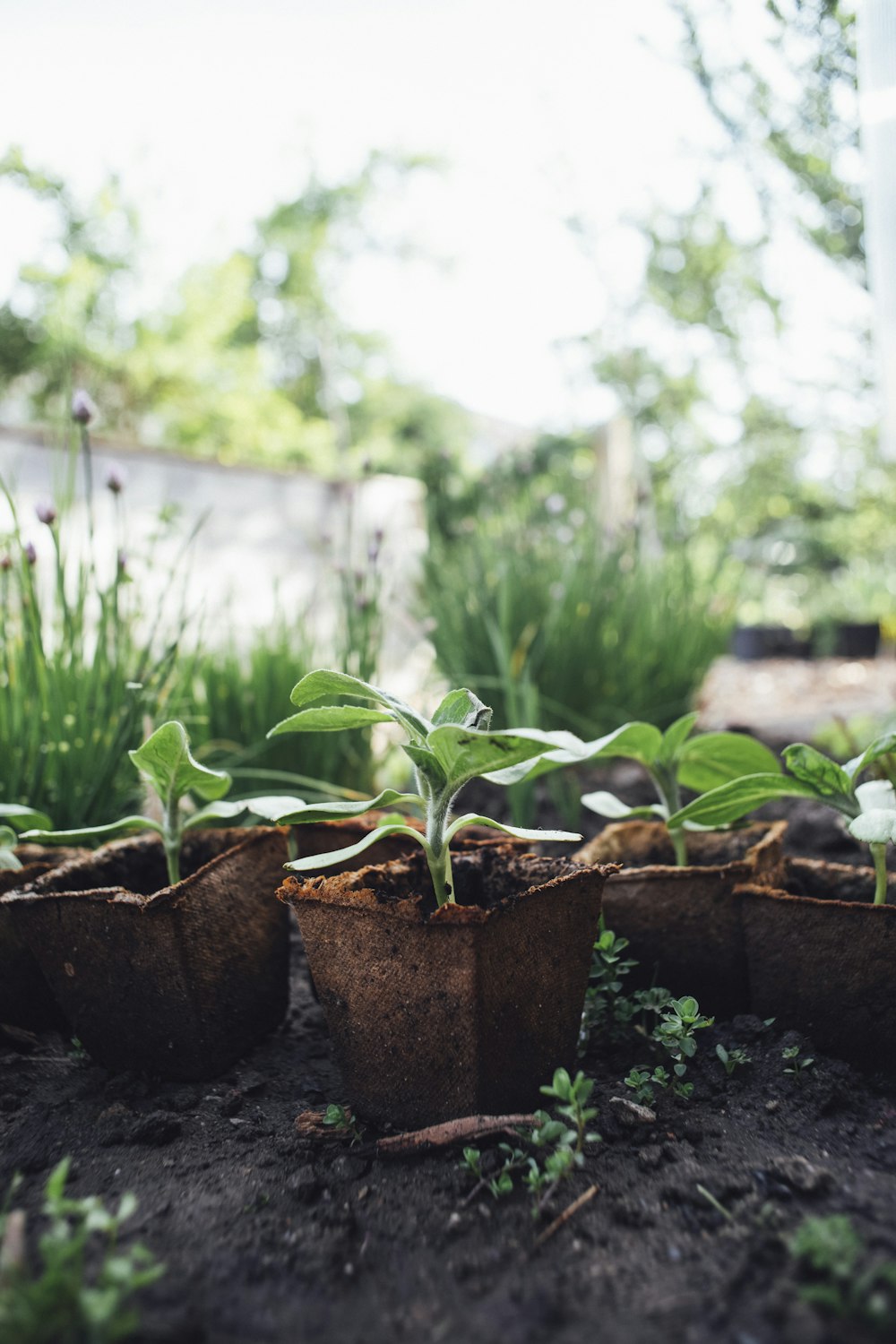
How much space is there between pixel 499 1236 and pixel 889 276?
1.89m

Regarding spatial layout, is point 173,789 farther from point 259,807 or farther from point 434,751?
point 434,751

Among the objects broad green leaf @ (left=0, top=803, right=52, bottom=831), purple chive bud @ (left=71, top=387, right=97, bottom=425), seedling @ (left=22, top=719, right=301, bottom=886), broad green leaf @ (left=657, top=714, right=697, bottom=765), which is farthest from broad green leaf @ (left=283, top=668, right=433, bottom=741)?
purple chive bud @ (left=71, top=387, right=97, bottom=425)

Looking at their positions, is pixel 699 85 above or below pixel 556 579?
above

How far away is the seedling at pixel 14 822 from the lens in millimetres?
1062

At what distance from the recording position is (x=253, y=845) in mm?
1101

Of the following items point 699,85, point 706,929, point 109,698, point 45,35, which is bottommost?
point 706,929

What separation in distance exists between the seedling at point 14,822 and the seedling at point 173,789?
0.07 metres

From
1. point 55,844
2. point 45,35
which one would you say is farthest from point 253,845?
point 45,35

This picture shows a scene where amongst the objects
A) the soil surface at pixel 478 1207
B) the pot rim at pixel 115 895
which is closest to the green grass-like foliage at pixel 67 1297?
the soil surface at pixel 478 1207

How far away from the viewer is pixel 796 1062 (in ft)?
2.85

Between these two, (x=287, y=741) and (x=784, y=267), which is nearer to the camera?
(x=287, y=741)

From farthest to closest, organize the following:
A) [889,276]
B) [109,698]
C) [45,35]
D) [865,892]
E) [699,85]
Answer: [45,35] → [699,85] → [889,276] → [109,698] → [865,892]

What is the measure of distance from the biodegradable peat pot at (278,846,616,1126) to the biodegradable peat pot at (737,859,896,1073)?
22cm

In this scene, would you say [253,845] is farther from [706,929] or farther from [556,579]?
[556,579]
